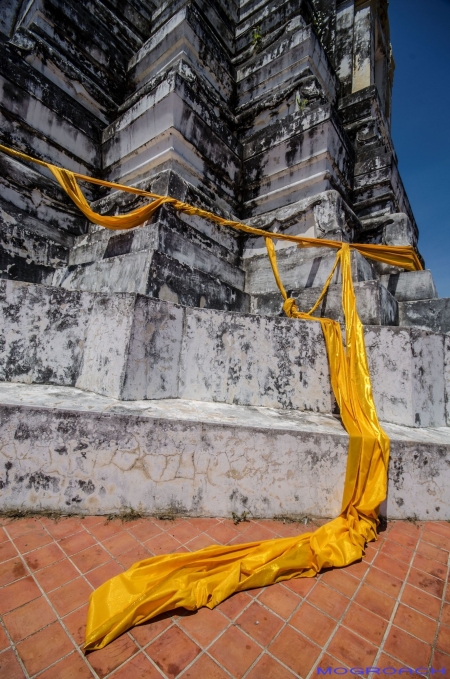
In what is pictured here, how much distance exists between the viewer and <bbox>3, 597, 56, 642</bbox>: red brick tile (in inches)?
57.0

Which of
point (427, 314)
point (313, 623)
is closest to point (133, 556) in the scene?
point (313, 623)

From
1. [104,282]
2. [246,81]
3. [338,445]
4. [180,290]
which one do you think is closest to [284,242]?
[180,290]

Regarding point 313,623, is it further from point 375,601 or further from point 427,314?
point 427,314

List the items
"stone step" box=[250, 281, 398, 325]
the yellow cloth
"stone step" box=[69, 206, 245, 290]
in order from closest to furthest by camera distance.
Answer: "stone step" box=[250, 281, 398, 325] → "stone step" box=[69, 206, 245, 290] → the yellow cloth

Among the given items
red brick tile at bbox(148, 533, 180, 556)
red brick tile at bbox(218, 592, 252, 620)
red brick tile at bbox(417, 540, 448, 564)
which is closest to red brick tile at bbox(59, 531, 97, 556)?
red brick tile at bbox(148, 533, 180, 556)

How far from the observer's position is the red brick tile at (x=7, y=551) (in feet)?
6.11

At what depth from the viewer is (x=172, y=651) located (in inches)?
56.3

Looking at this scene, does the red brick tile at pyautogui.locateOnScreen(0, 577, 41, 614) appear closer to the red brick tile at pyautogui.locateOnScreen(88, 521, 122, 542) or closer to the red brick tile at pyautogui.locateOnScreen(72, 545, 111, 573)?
the red brick tile at pyautogui.locateOnScreen(72, 545, 111, 573)

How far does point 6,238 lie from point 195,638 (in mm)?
4191

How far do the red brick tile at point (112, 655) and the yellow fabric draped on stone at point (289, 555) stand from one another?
0.09ft

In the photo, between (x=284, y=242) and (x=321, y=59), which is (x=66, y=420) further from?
(x=321, y=59)

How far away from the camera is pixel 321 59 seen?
5.96 meters

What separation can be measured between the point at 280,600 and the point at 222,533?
1.95 feet

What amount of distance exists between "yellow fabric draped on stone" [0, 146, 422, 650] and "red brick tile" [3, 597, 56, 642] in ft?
0.67
